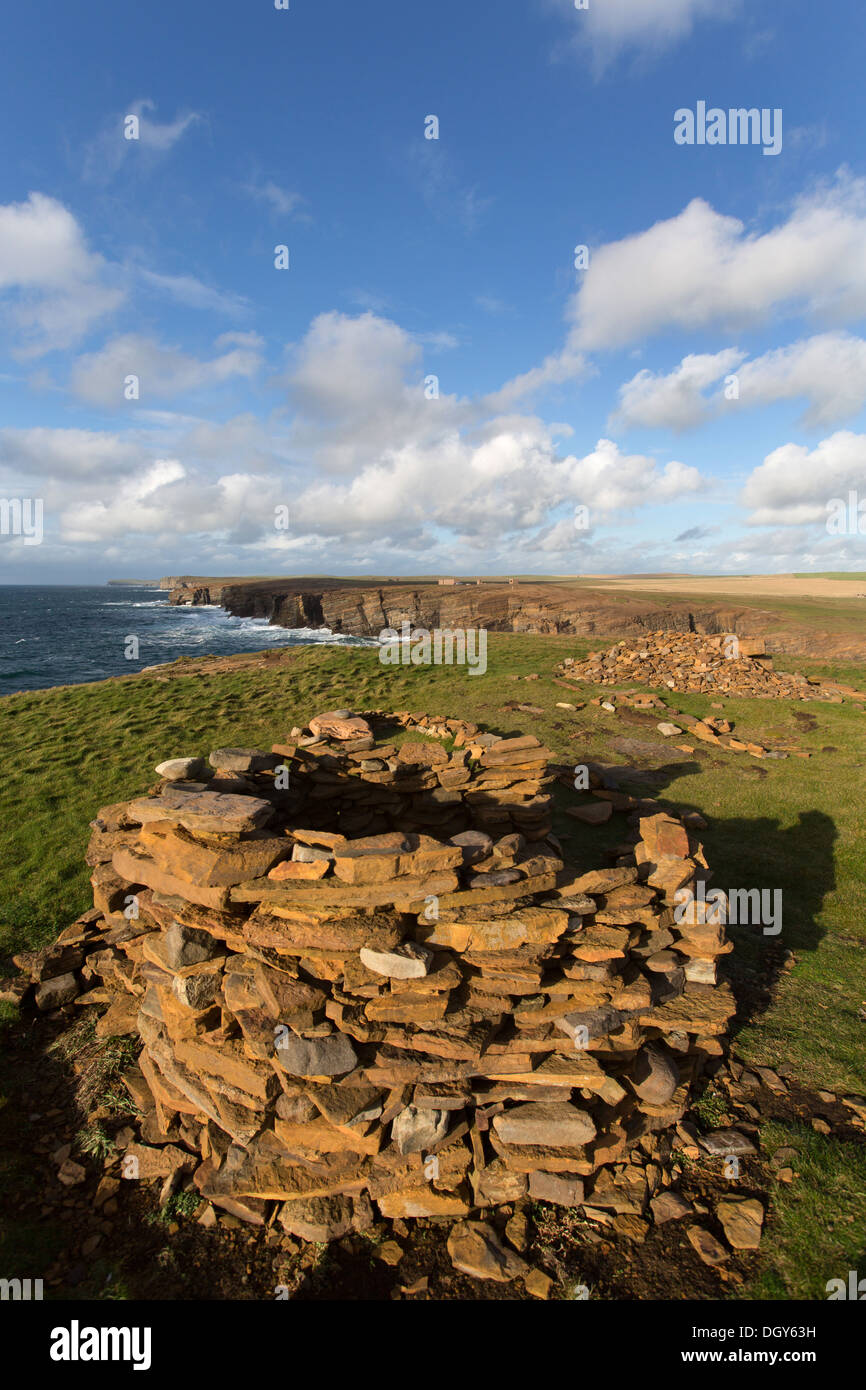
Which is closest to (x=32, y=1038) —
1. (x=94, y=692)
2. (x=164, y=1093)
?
→ (x=164, y=1093)

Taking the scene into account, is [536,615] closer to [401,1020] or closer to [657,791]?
[657,791]

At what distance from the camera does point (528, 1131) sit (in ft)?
17.7

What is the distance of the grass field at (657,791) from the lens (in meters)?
6.82

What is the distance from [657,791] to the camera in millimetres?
15648

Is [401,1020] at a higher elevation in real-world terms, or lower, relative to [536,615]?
lower

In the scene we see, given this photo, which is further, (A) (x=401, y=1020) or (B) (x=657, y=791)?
(B) (x=657, y=791)

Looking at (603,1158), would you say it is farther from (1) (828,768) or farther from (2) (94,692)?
(2) (94,692)

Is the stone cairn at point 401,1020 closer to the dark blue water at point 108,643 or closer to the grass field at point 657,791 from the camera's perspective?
the grass field at point 657,791

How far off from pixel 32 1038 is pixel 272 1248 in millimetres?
4861

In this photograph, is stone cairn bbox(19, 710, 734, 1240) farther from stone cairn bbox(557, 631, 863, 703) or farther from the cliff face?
the cliff face

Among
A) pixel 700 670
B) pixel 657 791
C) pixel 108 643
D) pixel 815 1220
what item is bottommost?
pixel 815 1220

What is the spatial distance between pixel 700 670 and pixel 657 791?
1329 cm

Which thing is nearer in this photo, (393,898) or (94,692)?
(393,898)

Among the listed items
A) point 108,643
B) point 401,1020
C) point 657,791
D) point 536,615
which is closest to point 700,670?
point 657,791
